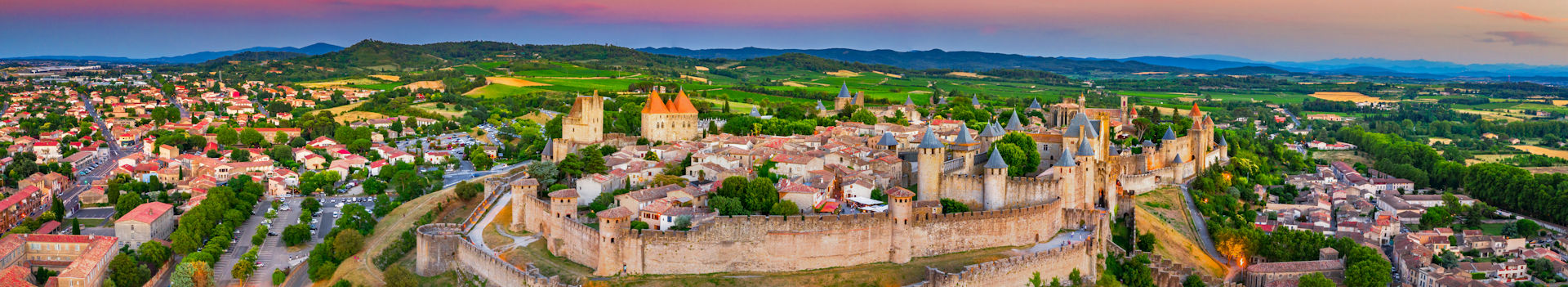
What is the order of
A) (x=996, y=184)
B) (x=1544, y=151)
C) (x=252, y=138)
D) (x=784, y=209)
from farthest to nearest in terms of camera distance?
(x=1544, y=151) → (x=252, y=138) → (x=996, y=184) → (x=784, y=209)

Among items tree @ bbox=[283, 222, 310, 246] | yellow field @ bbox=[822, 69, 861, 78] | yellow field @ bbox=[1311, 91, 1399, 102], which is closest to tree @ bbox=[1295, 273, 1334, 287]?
tree @ bbox=[283, 222, 310, 246]

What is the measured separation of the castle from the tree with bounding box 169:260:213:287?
1540 cm

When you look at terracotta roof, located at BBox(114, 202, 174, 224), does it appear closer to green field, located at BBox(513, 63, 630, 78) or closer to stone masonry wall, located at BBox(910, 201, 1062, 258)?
stone masonry wall, located at BBox(910, 201, 1062, 258)

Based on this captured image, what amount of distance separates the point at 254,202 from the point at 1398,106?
104m

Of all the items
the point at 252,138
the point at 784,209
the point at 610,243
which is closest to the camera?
the point at 610,243

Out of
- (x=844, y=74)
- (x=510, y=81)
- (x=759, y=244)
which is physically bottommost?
(x=759, y=244)

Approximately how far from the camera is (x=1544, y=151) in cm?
7300

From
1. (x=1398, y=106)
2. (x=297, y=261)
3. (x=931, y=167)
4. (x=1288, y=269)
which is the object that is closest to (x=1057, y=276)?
(x=931, y=167)

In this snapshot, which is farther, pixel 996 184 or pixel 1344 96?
pixel 1344 96

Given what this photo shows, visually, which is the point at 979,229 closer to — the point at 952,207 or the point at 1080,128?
the point at 952,207

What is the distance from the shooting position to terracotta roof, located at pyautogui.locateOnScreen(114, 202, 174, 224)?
131ft

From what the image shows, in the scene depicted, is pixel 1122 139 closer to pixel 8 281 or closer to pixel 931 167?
pixel 931 167

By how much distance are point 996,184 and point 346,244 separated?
19.9m

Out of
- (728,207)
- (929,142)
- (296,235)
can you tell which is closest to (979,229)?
(929,142)
